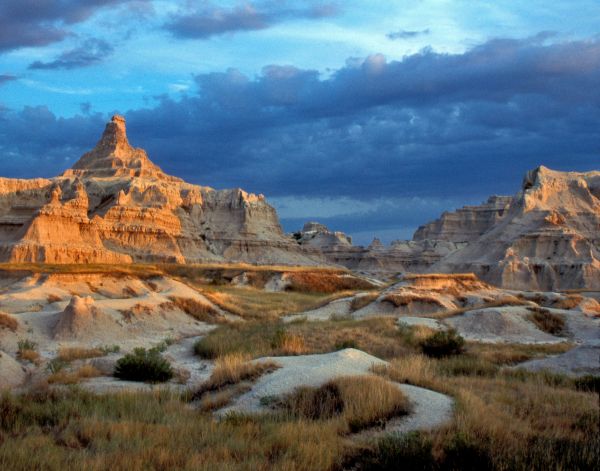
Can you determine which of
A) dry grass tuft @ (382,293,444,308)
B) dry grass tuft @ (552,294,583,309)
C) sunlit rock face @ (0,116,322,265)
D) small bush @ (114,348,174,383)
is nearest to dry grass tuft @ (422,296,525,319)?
dry grass tuft @ (552,294,583,309)

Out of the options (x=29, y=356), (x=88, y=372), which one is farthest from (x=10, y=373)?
(x=29, y=356)

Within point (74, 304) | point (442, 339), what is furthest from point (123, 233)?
point (442, 339)

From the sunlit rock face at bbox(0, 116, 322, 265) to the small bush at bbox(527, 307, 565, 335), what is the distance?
1835 inches

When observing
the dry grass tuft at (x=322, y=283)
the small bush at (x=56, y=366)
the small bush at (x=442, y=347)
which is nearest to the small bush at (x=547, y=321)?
the small bush at (x=442, y=347)

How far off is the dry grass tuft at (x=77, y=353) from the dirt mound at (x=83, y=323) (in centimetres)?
269

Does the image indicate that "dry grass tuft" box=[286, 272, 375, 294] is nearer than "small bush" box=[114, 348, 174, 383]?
No

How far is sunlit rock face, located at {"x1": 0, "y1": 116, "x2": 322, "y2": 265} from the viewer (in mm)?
64438

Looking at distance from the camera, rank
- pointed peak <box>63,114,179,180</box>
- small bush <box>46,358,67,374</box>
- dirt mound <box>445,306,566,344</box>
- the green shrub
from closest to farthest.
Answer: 1. the green shrub
2. small bush <box>46,358,67,374</box>
3. dirt mound <box>445,306,566,344</box>
4. pointed peak <box>63,114,179,180</box>

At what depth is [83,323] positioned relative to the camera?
21.1 m

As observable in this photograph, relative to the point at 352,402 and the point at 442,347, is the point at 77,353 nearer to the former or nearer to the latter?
the point at 442,347

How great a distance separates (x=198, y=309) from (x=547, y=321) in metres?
16.5

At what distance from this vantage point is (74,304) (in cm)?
2150

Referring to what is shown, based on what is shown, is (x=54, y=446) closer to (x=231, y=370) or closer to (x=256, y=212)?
(x=231, y=370)

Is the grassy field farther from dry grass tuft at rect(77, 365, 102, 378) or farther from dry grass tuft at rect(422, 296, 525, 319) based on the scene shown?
dry grass tuft at rect(422, 296, 525, 319)
